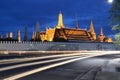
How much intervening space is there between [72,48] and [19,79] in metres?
98.1

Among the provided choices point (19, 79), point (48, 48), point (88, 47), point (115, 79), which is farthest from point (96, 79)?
point (88, 47)

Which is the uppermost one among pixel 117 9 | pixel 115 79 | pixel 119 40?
pixel 117 9

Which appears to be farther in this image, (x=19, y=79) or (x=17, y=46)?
(x=17, y=46)

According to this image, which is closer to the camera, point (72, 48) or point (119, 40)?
point (119, 40)

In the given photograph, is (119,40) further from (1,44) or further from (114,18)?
(1,44)

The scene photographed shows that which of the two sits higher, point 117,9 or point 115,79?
point 117,9

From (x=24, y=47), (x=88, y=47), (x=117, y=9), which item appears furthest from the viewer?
(x=88, y=47)

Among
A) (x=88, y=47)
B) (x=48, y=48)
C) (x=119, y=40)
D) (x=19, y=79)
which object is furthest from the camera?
(x=88, y=47)

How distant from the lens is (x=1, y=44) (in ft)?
315

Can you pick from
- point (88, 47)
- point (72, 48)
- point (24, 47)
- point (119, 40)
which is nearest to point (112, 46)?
point (88, 47)

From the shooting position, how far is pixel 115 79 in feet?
56.5

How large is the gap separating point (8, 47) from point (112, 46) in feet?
169

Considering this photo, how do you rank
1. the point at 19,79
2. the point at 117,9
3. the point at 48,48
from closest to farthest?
1. the point at 19,79
2. the point at 117,9
3. the point at 48,48

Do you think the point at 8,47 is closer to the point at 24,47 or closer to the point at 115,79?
the point at 24,47
